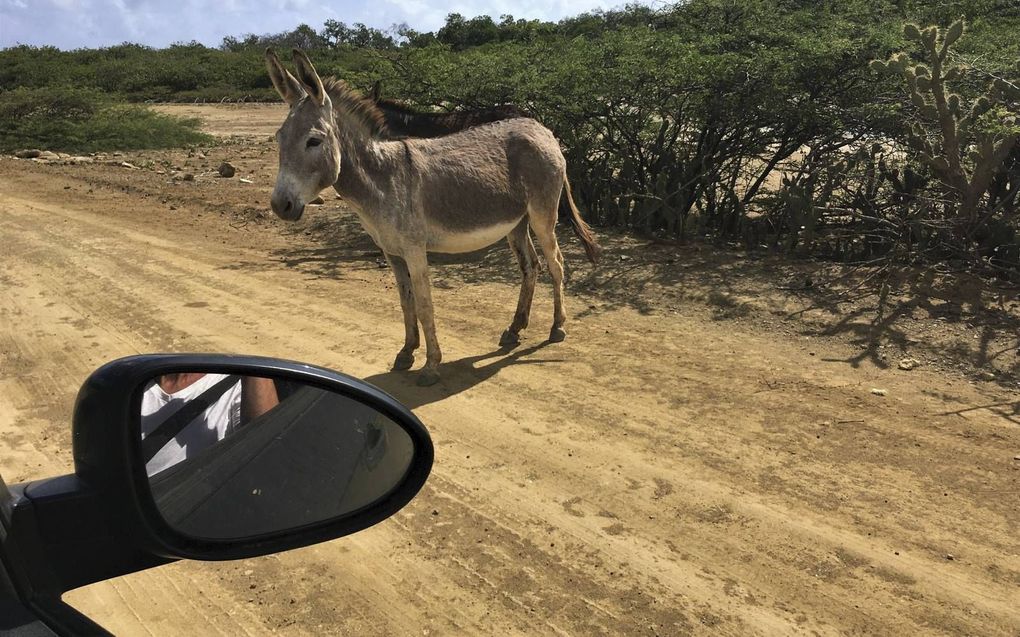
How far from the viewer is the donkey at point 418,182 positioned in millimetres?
4953

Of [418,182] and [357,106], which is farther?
[418,182]

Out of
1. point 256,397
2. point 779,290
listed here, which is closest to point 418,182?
point 779,290

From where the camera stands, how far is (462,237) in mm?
5930

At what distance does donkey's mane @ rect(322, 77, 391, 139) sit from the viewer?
538 centimetres

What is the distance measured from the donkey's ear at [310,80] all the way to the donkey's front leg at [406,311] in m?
1.36

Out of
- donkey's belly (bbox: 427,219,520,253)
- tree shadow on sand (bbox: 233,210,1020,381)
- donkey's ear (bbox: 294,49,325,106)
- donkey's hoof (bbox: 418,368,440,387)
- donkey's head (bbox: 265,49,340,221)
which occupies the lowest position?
donkey's hoof (bbox: 418,368,440,387)

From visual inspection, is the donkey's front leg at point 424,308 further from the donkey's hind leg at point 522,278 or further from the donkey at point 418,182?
the donkey's hind leg at point 522,278

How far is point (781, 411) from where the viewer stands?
16.3 ft

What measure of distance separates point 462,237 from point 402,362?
111 centimetres

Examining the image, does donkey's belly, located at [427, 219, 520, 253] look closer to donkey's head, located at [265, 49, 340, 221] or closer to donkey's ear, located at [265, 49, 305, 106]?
donkey's head, located at [265, 49, 340, 221]

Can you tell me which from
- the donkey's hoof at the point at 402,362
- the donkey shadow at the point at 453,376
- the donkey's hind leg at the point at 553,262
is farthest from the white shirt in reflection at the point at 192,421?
the donkey's hind leg at the point at 553,262

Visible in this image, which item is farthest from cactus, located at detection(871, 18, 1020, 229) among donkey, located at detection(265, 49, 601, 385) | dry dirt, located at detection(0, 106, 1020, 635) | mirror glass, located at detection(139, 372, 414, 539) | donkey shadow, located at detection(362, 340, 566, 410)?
mirror glass, located at detection(139, 372, 414, 539)

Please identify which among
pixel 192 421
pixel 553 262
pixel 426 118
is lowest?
pixel 553 262

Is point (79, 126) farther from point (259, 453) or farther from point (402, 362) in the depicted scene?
point (259, 453)
